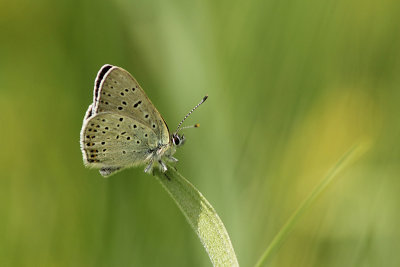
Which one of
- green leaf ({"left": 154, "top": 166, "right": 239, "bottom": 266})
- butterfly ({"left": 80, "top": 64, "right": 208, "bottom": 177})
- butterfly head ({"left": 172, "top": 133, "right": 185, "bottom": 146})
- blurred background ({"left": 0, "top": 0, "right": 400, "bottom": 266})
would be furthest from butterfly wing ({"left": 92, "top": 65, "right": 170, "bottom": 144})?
green leaf ({"left": 154, "top": 166, "right": 239, "bottom": 266})

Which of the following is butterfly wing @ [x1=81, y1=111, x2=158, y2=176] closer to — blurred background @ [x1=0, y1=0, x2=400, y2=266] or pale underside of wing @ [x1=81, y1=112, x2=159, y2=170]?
pale underside of wing @ [x1=81, y1=112, x2=159, y2=170]

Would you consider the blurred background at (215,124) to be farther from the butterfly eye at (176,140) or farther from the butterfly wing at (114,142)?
the butterfly wing at (114,142)

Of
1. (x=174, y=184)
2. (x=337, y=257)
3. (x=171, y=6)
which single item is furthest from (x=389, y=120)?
(x=174, y=184)

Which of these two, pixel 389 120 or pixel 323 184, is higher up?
pixel 389 120

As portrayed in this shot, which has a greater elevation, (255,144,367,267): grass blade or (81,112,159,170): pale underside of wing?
(255,144,367,267): grass blade

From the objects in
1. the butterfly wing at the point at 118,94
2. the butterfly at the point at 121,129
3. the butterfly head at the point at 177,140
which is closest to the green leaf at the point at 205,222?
the butterfly at the point at 121,129

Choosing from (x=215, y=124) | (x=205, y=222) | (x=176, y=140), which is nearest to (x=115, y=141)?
(x=176, y=140)

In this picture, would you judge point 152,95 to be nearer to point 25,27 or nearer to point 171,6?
point 171,6
